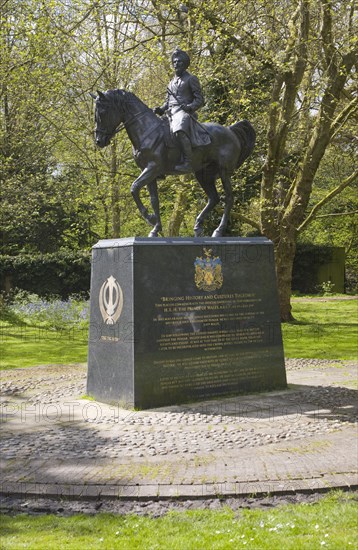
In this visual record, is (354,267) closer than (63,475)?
No

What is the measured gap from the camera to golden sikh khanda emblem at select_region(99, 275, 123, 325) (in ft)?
30.1

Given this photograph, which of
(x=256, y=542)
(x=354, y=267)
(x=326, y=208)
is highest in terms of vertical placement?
(x=326, y=208)

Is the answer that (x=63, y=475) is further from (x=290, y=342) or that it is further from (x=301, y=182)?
(x=301, y=182)

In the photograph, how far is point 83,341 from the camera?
57.8 feet

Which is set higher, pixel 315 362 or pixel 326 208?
pixel 326 208

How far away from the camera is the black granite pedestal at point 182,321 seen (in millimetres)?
8906

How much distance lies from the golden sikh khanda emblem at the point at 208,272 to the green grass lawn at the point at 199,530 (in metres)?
4.72

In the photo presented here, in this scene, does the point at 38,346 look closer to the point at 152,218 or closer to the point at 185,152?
the point at 152,218

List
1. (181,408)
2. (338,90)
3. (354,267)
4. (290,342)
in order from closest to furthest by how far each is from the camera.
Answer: (181,408) → (290,342) → (338,90) → (354,267)

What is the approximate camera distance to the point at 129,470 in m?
6.01

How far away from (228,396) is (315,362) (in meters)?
4.52

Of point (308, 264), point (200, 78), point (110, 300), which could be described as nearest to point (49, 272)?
point (200, 78)

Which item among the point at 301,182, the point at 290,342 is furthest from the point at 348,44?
the point at 290,342

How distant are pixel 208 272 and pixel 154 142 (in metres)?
2.12
